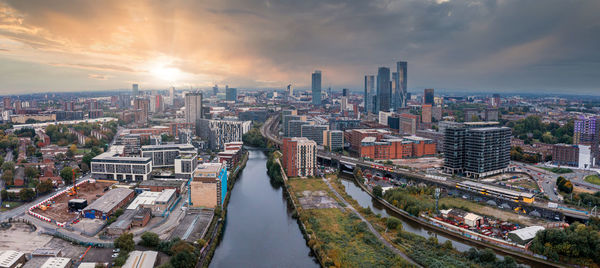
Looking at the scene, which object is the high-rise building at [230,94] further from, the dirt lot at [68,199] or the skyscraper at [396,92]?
the dirt lot at [68,199]

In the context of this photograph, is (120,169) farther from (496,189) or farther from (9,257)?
(496,189)

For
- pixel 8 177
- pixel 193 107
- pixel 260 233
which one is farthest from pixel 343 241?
pixel 193 107

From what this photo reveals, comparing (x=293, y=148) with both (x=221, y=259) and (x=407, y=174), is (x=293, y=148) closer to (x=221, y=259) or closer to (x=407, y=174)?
(x=407, y=174)

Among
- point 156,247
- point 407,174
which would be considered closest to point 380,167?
point 407,174

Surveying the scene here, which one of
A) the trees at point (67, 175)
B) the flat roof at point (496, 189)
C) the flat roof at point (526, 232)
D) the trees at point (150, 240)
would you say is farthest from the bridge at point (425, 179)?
the trees at point (67, 175)

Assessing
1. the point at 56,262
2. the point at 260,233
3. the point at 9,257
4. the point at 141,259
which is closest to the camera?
the point at 56,262

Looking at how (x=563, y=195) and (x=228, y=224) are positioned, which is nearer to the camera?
(x=228, y=224)
